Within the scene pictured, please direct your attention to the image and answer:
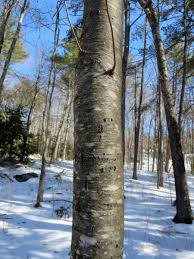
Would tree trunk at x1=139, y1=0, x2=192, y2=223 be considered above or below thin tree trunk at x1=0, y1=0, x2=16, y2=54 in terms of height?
below

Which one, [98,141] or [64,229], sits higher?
[98,141]

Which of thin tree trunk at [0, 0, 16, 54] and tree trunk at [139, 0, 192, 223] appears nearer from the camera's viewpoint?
tree trunk at [139, 0, 192, 223]

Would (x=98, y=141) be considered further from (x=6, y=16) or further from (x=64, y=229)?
(x=6, y=16)

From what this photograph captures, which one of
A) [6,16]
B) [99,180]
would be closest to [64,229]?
[99,180]

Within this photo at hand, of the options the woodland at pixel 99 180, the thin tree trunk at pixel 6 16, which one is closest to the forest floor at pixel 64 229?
the woodland at pixel 99 180

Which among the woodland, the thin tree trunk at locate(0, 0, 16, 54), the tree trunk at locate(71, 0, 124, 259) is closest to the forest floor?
the woodland

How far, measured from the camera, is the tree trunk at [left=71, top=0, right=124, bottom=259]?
1.20 metres

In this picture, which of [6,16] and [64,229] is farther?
[6,16]

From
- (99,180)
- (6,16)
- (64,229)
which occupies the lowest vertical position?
(64,229)

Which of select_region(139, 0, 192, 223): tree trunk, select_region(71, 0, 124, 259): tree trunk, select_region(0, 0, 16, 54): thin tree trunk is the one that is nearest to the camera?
select_region(71, 0, 124, 259): tree trunk

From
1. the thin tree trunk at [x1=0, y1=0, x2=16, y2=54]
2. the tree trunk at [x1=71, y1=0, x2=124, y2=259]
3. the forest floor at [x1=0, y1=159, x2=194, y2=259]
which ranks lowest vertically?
the forest floor at [x1=0, y1=159, x2=194, y2=259]

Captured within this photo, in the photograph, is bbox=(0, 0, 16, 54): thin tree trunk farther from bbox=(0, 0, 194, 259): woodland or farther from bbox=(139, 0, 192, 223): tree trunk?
bbox=(139, 0, 192, 223): tree trunk

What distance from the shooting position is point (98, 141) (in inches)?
49.6

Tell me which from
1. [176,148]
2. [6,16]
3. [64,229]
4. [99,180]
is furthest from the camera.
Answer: [6,16]
